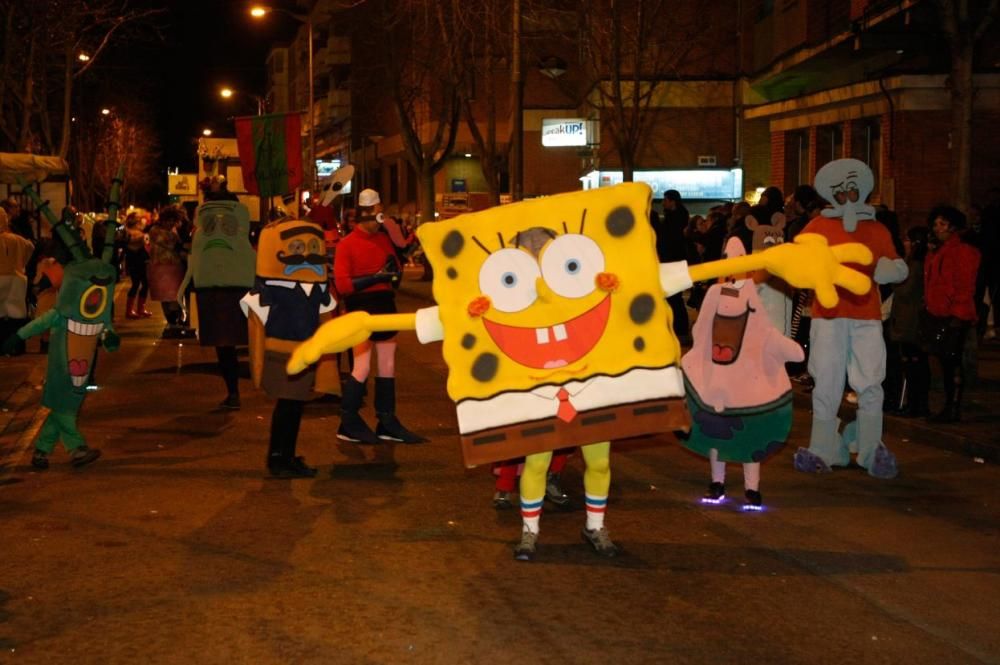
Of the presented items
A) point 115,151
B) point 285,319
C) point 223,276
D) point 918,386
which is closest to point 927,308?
point 918,386

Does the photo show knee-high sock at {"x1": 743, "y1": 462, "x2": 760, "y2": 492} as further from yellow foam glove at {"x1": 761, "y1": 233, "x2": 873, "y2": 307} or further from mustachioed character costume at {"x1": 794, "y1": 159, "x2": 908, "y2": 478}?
yellow foam glove at {"x1": 761, "y1": 233, "x2": 873, "y2": 307}

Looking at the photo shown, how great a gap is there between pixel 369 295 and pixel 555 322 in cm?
438

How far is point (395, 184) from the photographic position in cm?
6688

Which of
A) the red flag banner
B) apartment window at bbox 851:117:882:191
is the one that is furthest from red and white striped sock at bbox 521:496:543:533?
apartment window at bbox 851:117:882:191

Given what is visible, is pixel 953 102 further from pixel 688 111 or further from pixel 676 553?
pixel 688 111

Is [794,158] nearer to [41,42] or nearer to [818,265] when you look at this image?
[41,42]

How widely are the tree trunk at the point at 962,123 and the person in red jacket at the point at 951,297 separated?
Result: 3420mm

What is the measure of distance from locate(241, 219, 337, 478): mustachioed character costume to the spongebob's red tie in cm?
310

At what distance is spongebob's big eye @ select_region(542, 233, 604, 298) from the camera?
6793 mm

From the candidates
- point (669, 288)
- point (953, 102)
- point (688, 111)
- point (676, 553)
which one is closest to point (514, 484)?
point (676, 553)

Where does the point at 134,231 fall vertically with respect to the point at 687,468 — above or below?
above

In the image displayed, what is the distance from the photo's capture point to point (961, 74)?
578 inches

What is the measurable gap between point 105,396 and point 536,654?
951 centimetres

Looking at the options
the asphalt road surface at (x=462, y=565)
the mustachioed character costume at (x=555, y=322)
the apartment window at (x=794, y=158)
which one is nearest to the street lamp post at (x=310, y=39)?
the apartment window at (x=794, y=158)
